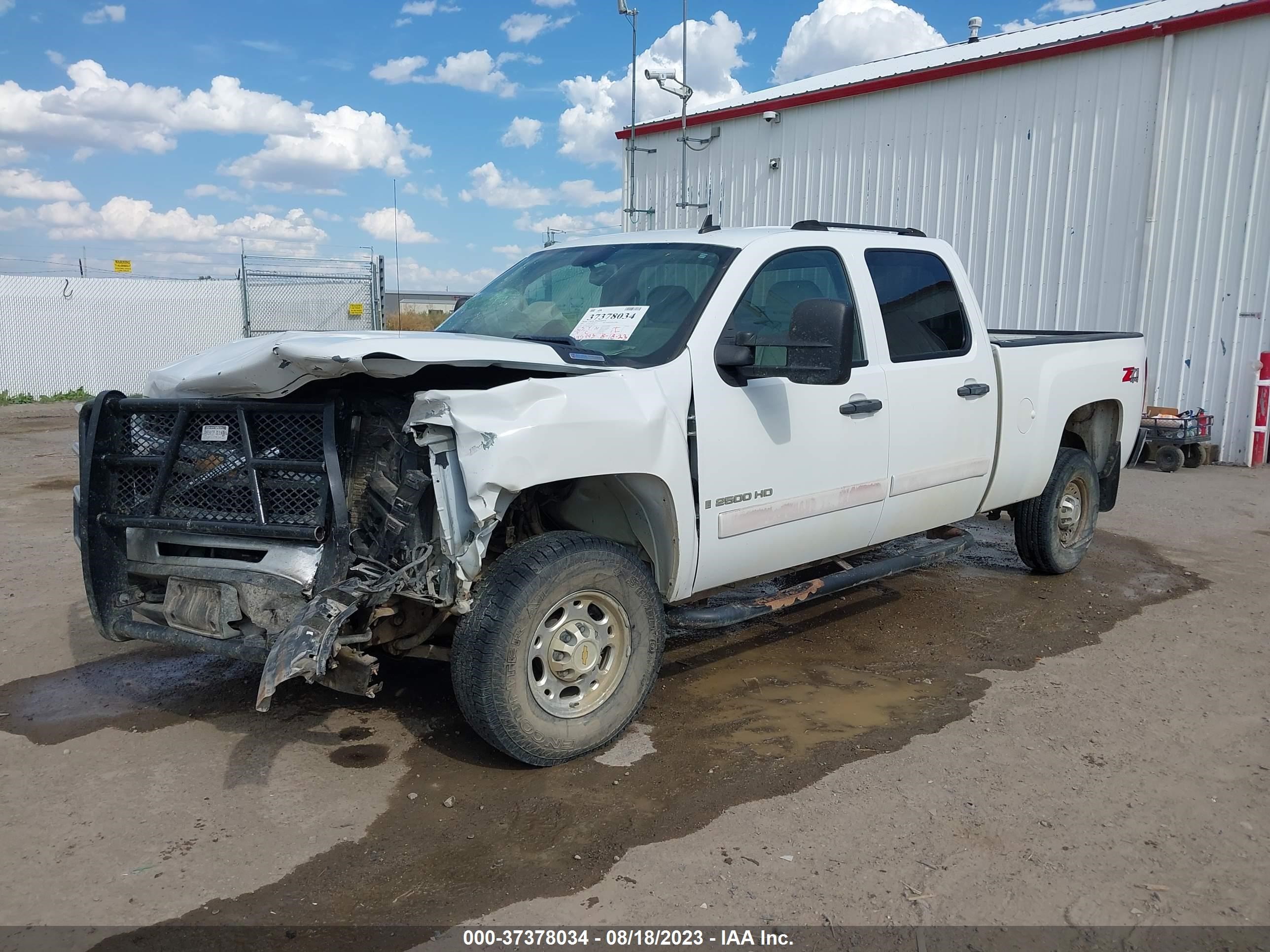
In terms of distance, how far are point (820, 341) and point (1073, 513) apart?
3.69 metres

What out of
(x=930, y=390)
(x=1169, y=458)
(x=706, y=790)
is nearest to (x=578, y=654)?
(x=706, y=790)

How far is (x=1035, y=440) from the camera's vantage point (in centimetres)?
590

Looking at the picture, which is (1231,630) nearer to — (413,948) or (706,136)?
(413,948)

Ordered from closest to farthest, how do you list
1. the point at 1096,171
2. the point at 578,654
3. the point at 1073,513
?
the point at 578,654 < the point at 1073,513 < the point at 1096,171

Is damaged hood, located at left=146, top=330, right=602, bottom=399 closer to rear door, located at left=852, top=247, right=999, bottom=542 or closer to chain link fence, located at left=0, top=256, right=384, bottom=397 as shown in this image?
rear door, located at left=852, top=247, right=999, bottom=542

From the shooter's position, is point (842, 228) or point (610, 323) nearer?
point (610, 323)

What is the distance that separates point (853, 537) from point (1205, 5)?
408 inches

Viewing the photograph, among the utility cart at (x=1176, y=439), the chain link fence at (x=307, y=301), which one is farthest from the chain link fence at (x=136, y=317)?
the utility cart at (x=1176, y=439)

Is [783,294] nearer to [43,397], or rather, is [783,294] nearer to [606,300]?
[606,300]

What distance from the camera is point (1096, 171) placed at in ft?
40.2

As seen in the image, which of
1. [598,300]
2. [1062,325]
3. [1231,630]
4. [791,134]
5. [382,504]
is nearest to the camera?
[382,504]

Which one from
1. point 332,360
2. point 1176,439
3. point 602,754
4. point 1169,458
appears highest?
point 332,360

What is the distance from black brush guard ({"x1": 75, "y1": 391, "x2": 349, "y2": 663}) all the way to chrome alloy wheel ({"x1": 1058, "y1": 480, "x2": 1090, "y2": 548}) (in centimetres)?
483

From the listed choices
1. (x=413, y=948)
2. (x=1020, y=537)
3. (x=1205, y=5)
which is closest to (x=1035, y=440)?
(x=1020, y=537)
